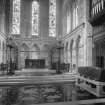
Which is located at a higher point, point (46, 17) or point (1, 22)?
point (46, 17)

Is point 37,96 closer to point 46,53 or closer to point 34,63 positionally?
point 34,63

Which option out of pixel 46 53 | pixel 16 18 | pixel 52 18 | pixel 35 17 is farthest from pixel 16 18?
pixel 46 53

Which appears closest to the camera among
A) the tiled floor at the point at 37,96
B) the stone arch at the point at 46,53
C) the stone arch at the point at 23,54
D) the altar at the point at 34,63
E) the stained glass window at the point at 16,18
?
the tiled floor at the point at 37,96

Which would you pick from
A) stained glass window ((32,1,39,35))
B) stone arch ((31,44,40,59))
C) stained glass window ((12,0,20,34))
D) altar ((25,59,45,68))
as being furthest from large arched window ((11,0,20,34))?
altar ((25,59,45,68))

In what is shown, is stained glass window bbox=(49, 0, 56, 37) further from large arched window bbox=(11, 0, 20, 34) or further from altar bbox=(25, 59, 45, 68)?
altar bbox=(25, 59, 45, 68)

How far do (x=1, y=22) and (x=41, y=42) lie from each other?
17.9ft

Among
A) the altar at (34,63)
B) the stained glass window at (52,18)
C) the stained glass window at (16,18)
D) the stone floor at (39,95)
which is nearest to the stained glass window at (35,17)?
the stained glass window at (52,18)

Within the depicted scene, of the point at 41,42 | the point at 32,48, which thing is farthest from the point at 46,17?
the point at 32,48

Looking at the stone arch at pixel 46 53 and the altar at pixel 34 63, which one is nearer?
the altar at pixel 34 63

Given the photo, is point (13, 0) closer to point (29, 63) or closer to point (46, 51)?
point (46, 51)

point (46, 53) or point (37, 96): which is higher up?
point (46, 53)

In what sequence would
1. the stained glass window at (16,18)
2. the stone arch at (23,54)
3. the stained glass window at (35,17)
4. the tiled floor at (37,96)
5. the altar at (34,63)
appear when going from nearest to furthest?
the tiled floor at (37,96), the altar at (34,63), the stone arch at (23,54), the stained glass window at (16,18), the stained glass window at (35,17)

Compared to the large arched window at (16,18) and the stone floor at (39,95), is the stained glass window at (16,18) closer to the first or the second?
the large arched window at (16,18)

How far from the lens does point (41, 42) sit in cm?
1717
